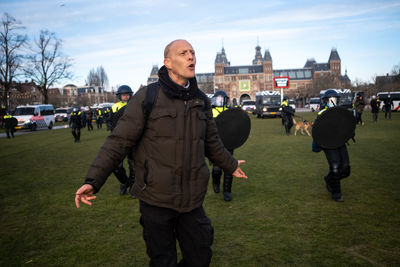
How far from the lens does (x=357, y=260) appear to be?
3371 millimetres

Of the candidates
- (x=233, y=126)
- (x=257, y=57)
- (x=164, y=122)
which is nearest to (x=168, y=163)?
(x=164, y=122)

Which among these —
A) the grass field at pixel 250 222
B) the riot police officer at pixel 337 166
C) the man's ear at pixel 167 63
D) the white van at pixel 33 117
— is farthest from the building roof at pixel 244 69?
the man's ear at pixel 167 63

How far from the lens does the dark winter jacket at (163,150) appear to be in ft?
7.45

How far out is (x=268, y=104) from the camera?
1447 inches

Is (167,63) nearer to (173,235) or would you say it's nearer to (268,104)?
(173,235)

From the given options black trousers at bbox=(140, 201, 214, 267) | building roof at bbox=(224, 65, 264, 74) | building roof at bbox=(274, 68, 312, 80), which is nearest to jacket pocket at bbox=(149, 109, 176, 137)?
black trousers at bbox=(140, 201, 214, 267)

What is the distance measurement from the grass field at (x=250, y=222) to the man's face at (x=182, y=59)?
215 cm

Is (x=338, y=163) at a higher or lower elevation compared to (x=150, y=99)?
lower

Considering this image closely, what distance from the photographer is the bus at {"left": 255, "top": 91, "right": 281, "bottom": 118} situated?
117 feet

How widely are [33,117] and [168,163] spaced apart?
31.2m

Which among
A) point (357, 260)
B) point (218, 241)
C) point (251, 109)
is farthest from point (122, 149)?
point (251, 109)

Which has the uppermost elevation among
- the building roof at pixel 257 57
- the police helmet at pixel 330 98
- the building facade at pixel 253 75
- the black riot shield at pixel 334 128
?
the building roof at pixel 257 57

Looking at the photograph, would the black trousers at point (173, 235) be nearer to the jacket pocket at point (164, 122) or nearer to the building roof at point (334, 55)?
the jacket pocket at point (164, 122)

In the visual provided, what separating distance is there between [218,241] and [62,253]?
189 centimetres
